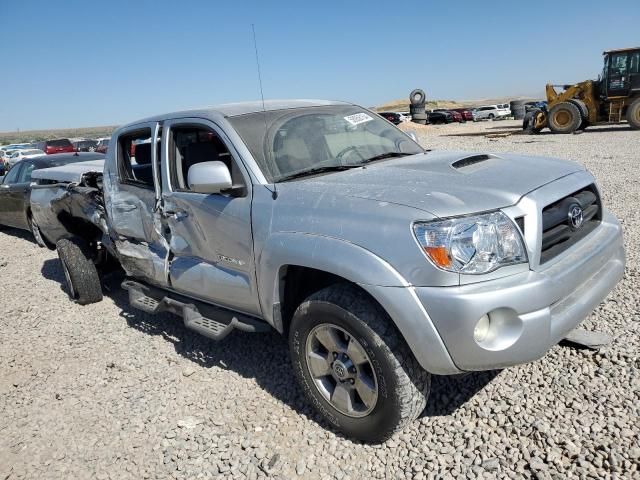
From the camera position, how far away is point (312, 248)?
2654 mm

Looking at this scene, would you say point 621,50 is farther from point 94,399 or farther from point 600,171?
point 94,399

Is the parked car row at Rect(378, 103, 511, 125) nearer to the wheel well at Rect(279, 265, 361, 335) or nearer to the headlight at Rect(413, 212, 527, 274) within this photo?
the wheel well at Rect(279, 265, 361, 335)

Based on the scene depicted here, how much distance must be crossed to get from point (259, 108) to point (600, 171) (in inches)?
400

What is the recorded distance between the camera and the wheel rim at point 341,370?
8.79 feet

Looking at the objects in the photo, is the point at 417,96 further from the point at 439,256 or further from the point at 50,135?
the point at 50,135

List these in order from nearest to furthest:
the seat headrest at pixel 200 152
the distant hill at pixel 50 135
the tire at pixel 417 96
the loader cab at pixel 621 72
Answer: the seat headrest at pixel 200 152
the loader cab at pixel 621 72
the tire at pixel 417 96
the distant hill at pixel 50 135

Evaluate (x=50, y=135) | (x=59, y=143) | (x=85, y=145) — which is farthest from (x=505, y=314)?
(x=50, y=135)

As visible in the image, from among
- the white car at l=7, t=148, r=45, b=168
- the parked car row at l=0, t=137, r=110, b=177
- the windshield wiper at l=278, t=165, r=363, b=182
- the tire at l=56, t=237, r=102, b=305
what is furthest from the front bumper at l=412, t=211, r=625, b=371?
the white car at l=7, t=148, r=45, b=168

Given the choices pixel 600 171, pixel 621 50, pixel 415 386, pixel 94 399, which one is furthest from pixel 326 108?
pixel 621 50

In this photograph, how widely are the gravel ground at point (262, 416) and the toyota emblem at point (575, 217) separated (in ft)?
3.29

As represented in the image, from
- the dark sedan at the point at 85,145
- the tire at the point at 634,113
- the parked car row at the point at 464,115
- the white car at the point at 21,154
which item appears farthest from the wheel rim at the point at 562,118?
the white car at the point at 21,154

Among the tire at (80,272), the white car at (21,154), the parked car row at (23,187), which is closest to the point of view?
the tire at (80,272)

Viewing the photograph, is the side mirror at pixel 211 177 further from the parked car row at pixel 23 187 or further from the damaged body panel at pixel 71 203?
the parked car row at pixel 23 187

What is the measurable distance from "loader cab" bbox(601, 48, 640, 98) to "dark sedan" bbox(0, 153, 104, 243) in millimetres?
20222
